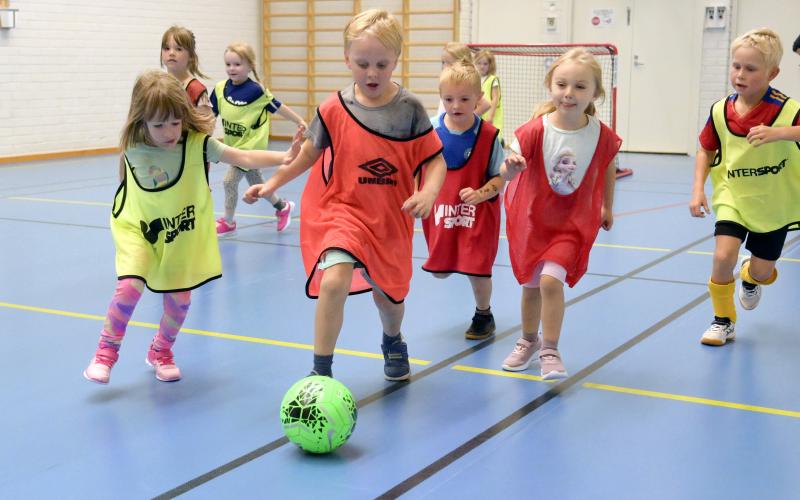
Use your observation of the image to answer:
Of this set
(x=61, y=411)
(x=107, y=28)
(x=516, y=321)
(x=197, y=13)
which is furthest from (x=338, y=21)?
(x=61, y=411)

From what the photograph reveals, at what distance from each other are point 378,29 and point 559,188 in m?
1.08

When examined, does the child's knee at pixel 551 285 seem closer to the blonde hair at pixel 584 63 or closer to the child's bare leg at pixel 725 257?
the blonde hair at pixel 584 63

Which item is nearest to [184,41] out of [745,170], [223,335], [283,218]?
[283,218]

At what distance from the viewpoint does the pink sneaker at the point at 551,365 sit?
3.85 metres

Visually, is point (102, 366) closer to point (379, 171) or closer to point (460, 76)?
point (379, 171)

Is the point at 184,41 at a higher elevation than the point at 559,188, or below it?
Result: higher

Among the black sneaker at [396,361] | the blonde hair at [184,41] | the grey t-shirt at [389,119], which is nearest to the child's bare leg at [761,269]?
the black sneaker at [396,361]

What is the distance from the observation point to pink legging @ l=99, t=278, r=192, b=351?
3.71 meters

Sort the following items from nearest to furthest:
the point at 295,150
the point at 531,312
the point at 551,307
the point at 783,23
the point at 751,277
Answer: the point at 295,150, the point at 551,307, the point at 531,312, the point at 751,277, the point at 783,23

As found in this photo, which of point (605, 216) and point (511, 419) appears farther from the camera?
point (605, 216)

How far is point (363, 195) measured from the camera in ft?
11.5

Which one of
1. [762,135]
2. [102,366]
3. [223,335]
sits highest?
[762,135]

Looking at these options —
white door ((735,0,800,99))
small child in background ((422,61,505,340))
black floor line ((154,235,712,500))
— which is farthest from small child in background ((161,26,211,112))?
white door ((735,0,800,99))

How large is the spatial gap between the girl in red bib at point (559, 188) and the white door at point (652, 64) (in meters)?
11.3
